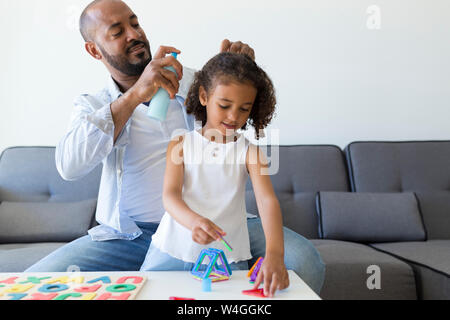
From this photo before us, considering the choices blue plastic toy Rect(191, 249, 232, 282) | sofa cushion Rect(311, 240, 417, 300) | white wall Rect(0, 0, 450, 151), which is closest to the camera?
blue plastic toy Rect(191, 249, 232, 282)

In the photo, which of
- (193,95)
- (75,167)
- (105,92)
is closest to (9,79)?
(105,92)

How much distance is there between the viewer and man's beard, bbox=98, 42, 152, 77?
135cm

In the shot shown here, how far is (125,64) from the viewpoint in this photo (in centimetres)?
136

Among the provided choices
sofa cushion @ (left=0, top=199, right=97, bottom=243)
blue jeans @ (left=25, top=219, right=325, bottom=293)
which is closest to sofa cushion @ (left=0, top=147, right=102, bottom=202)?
sofa cushion @ (left=0, top=199, right=97, bottom=243)

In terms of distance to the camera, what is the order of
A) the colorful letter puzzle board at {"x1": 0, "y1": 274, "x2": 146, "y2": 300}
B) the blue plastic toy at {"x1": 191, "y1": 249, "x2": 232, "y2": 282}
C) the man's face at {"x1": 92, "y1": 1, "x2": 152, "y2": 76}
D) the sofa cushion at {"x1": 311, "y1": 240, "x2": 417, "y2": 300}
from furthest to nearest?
the sofa cushion at {"x1": 311, "y1": 240, "x2": 417, "y2": 300}
the man's face at {"x1": 92, "y1": 1, "x2": 152, "y2": 76}
the blue plastic toy at {"x1": 191, "y1": 249, "x2": 232, "y2": 282}
the colorful letter puzzle board at {"x1": 0, "y1": 274, "x2": 146, "y2": 300}

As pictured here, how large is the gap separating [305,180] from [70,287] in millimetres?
1491

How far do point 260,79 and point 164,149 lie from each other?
389 mm

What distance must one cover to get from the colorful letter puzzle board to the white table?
2 centimetres

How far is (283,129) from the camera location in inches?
92.8

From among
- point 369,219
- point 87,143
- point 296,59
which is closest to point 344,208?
point 369,219

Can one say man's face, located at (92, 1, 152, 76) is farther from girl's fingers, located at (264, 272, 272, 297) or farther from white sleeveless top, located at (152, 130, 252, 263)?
girl's fingers, located at (264, 272, 272, 297)

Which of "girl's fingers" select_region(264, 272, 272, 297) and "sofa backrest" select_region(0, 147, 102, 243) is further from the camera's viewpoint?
"sofa backrest" select_region(0, 147, 102, 243)

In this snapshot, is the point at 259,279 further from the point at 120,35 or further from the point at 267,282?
the point at 120,35

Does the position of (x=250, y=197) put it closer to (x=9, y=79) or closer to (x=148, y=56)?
(x=148, y=56)
